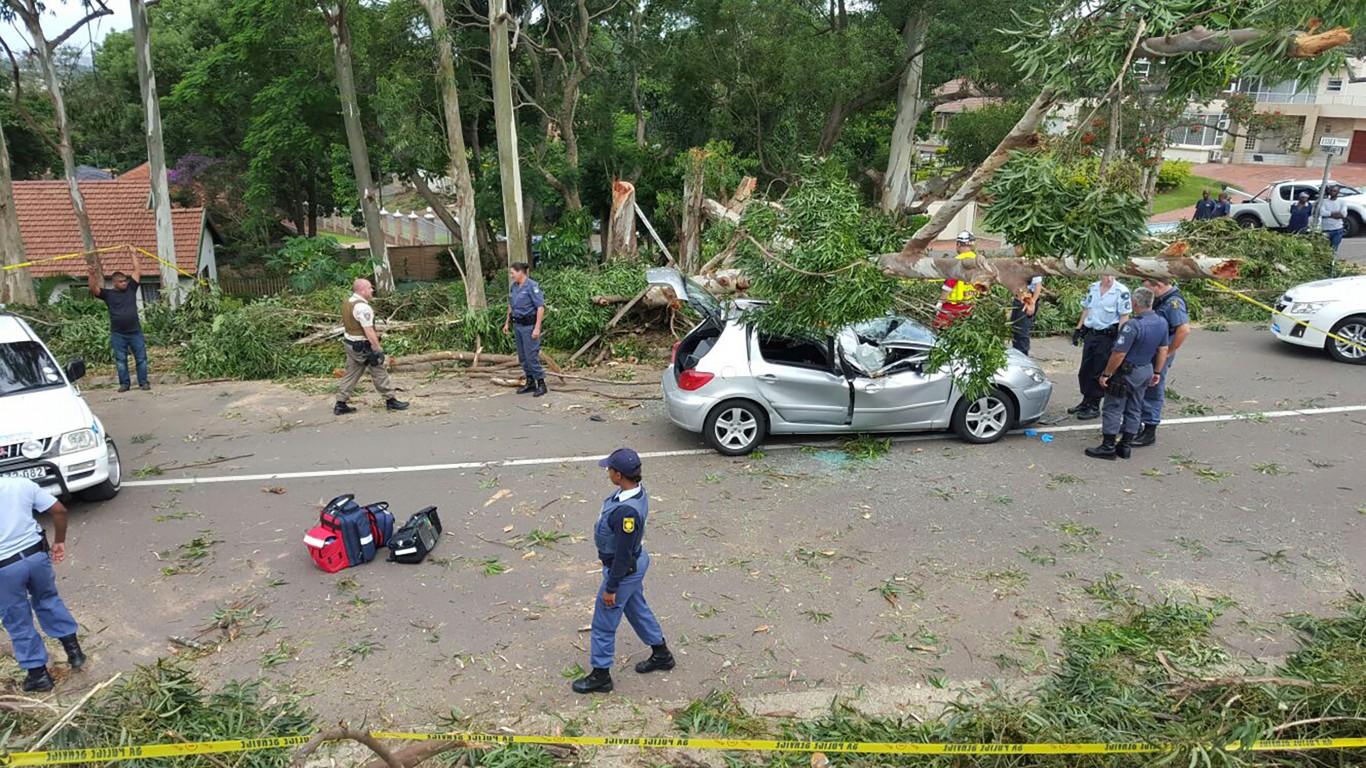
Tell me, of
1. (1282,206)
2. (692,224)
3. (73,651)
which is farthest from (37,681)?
(1282,206)

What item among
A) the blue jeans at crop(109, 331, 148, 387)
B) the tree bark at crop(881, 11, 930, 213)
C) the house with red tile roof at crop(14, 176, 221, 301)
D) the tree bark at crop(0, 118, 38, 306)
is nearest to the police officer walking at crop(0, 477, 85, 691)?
the blue jeans at crop(109, 331, 148, 387)

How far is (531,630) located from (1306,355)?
41.3ft

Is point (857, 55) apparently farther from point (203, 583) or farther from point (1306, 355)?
point (203, 583)

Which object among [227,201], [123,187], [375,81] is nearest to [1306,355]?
[375,81]

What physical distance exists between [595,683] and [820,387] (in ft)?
15.0

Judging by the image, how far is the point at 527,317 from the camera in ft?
37.0

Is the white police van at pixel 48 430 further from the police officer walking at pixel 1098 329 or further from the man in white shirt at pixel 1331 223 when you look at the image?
the man in white shirt at pixel 1331 223

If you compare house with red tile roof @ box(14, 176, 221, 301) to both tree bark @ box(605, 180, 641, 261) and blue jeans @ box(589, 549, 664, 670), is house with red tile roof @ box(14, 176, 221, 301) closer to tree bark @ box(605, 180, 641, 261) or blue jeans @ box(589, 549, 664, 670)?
tree bark @ box(605, 180, 641, 261)

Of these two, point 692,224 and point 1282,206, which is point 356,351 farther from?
point 1282,206

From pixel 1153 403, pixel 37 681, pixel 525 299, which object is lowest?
pixel 37 681

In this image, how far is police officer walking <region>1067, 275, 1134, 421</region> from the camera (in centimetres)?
979

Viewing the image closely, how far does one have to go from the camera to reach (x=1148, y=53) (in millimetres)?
7020

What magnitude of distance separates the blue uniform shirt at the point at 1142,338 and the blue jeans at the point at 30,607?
29.2 ft

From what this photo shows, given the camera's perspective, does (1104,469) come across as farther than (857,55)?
No
